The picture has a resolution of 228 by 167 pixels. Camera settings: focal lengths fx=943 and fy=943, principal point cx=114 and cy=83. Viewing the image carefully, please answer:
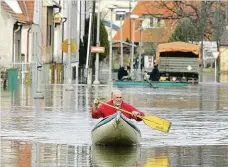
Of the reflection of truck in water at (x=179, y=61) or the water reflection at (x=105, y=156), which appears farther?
the reflection of truck in water at (x=179, y=61)

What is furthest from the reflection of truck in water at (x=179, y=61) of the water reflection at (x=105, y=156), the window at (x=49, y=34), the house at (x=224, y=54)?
the water reflection at (x=105, y=156)

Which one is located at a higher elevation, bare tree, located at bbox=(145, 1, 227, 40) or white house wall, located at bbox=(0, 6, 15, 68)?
bare tree, located at bbox=(145, 1, 227, 40)

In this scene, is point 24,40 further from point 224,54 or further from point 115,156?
point 224,54

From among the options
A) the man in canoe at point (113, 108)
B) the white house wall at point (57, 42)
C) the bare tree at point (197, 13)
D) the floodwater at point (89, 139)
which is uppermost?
the bare tree at point (197, 13)

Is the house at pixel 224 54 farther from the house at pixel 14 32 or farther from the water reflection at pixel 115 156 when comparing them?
the water reflection at pixel 115 156

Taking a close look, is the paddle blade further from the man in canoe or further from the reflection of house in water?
the reflection of house in water

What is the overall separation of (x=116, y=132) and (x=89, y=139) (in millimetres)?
2362

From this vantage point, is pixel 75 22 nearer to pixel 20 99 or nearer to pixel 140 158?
pixel 20 99

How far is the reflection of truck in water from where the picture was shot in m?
68.6

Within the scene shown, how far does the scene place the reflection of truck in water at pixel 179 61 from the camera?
68.6 meters

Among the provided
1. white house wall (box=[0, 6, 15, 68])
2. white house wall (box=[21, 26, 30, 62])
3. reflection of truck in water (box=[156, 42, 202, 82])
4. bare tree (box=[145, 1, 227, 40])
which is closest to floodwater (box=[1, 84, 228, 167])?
white house wall (box=[0, 6, 15, 68])

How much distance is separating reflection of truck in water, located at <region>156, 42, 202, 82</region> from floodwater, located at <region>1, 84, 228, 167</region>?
3546 cm

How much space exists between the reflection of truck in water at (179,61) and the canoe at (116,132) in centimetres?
5047

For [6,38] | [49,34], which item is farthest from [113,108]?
[49,34]
